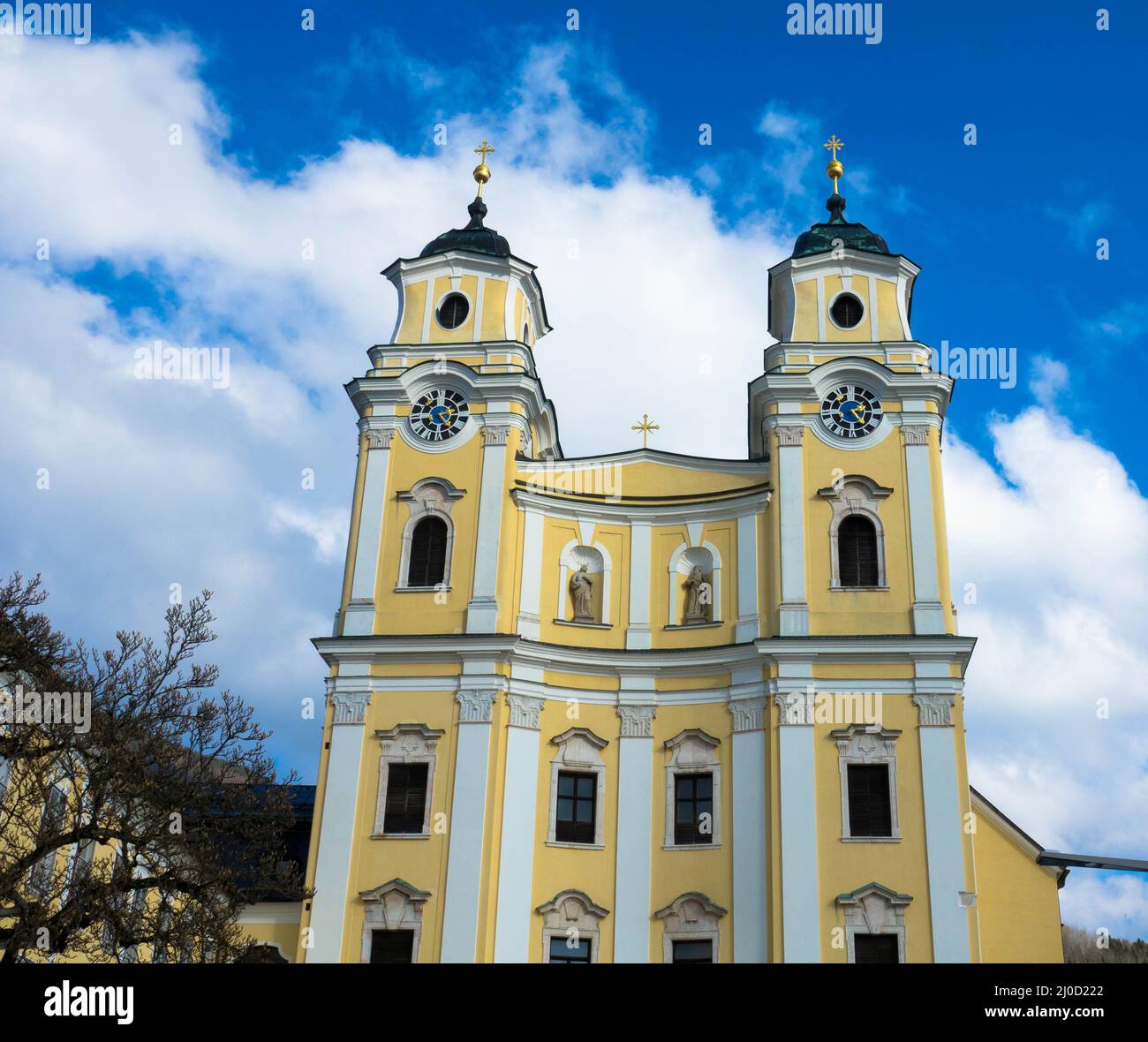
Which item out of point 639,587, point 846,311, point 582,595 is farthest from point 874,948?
point 846,311

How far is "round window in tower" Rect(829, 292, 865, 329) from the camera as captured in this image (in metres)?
29.9

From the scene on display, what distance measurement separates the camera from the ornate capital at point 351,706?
26.3 m

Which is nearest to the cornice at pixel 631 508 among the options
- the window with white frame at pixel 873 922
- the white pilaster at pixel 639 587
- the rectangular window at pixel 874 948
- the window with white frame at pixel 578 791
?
the white pilaster at pixel 639 587

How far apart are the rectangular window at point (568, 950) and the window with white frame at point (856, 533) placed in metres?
8.84

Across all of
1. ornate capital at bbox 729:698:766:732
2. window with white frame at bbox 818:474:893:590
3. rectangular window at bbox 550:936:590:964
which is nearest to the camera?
rectangular window at bbox 550:936:590:964

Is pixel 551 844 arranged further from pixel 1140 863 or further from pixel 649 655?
pixel 1140 863

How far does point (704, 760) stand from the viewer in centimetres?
2622

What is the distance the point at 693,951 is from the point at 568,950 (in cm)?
241

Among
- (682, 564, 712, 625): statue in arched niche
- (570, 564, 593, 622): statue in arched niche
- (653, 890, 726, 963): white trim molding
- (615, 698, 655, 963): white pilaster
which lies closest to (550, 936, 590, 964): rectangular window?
(615, 698, 655, 963): white pilaster

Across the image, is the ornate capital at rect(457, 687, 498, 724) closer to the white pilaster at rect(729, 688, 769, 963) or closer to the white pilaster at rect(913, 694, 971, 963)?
the white pilaster at rect(729, 688, 769, 963)

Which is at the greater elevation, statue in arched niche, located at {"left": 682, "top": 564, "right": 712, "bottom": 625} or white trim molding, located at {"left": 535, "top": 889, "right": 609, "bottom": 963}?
statue in arched niche, located at {"left": 682, "top": 564, "right": 712, "bottom": 625}

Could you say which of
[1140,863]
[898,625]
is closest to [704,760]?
[898,625]

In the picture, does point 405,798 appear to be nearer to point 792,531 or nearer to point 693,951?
point 693,951

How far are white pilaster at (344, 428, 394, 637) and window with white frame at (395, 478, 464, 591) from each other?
0.55 metres
